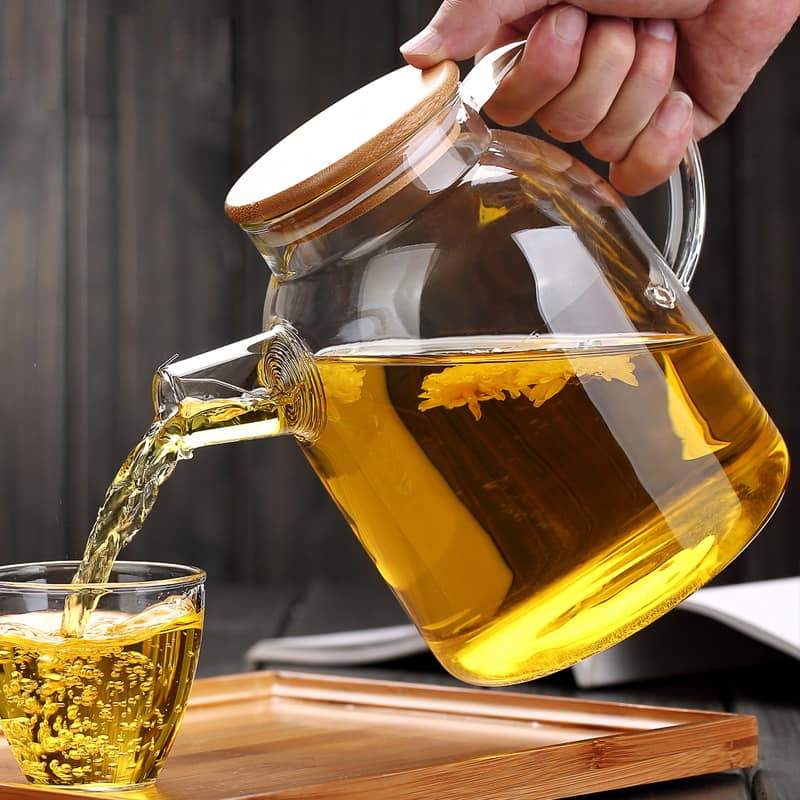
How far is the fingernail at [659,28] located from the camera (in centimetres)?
89

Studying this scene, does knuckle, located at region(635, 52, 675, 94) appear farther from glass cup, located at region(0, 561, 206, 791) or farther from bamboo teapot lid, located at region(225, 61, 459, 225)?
glass cup, located at region(0, 561, 206, 791)

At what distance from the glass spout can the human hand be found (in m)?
0.22

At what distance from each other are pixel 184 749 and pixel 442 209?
386 millimetres

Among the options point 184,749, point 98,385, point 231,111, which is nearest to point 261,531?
point 98,385

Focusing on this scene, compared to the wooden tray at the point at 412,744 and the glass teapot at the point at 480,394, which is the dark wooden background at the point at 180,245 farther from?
the glass teapot at the point at 480,394

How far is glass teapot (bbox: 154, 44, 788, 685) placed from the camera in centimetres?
70

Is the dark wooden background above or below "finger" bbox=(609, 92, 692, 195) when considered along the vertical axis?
below

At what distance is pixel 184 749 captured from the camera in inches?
33.6

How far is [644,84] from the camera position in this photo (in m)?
0.90

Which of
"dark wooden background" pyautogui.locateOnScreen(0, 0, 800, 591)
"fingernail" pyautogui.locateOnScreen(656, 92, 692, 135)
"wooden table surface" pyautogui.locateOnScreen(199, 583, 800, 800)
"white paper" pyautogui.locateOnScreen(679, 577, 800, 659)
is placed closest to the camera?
"wooden table surface" pyautogui.locateOnScreen(199, 583, 800, 800)

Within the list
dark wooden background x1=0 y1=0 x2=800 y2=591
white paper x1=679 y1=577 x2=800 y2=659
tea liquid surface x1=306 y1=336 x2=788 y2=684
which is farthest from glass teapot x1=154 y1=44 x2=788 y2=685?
dark wooden background x1=0 y1=0 x2=800 y2=591

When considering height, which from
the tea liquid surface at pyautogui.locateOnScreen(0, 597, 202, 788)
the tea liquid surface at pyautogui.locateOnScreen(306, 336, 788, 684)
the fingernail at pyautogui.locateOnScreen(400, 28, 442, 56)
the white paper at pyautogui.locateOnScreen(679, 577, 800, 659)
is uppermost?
the fingernail at pyautogui.locateOnScreen(400, 28, 442, 56)

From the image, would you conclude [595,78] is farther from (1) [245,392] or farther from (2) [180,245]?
(2) [180,245]

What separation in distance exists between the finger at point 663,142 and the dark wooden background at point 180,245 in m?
1.37
